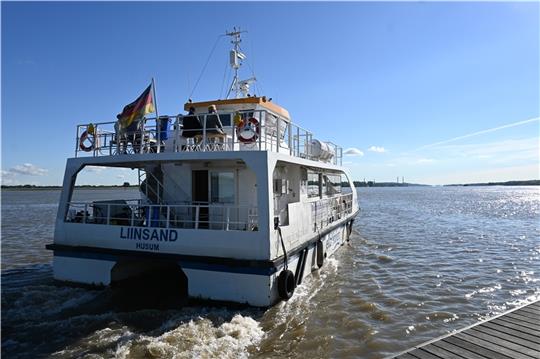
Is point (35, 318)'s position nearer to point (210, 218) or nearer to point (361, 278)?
point (210, 218)

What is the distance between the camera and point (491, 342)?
568 cm

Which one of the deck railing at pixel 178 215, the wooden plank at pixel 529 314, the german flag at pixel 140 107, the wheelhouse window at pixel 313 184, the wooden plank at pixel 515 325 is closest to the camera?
the wooden plank at pixel 515 325

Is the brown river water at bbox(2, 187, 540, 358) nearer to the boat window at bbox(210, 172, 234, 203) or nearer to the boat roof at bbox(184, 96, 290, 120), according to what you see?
the boat window at bbox(210, 172, 234, 203)

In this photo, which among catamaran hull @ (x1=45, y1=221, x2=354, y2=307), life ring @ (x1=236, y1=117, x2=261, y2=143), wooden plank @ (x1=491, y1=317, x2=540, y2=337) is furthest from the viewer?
life ring @ (x1=236, y1=117, x2=261, y2=143)

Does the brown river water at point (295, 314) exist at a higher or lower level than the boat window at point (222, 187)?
lower

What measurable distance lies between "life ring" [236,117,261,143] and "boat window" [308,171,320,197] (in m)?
5.38

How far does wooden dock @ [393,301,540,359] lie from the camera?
5305mm

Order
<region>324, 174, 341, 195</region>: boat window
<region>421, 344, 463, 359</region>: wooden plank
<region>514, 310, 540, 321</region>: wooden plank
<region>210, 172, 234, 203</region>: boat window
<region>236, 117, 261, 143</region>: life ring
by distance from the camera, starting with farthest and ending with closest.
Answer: <region>324, 174, 341, 195</region>: boat window, <region>210, 172, 234, 203</region>: boat window, <region>236, 117, 261, 143</region>: life ring, <region>514, 310, 540, 321</region>: wooden plank, <region>421, 344, 463, 359</region>: wooden plank

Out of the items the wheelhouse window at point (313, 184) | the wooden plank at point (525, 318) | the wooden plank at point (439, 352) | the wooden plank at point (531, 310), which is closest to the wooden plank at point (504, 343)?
the wooden plank at point (439, 352)

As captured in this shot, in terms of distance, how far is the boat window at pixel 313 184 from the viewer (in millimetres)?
14699

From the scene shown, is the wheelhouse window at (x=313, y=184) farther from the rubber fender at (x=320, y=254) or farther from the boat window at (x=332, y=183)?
the rubber fender at (x=320, y=254)

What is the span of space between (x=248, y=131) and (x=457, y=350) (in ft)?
19.6

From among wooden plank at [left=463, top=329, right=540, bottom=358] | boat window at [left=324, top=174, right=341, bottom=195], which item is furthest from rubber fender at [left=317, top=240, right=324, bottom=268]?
wooden plank at [left=463, top=329, right=540, bottom=358]

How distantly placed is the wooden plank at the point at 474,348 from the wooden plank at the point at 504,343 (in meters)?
0.30
